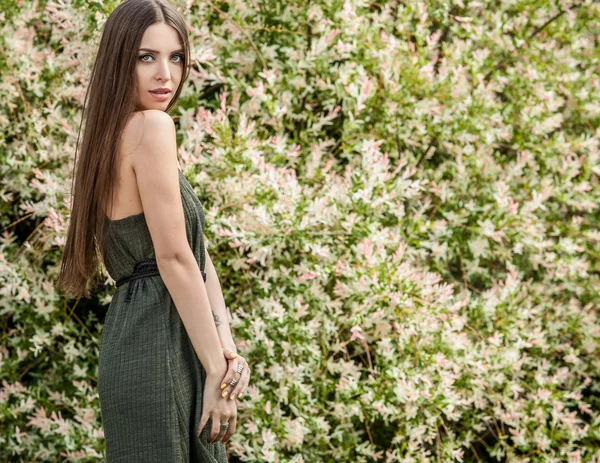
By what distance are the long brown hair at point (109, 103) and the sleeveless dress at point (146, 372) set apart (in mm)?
74

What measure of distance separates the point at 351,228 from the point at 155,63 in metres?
1.45

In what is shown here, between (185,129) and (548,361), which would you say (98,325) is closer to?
(185,129)

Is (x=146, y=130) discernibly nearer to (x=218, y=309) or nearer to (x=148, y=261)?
(x=148, y=261)

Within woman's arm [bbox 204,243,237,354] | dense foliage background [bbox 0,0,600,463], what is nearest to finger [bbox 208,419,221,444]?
woman's arm [bbox 204,243,237,354]

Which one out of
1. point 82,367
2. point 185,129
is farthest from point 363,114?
point 82,367

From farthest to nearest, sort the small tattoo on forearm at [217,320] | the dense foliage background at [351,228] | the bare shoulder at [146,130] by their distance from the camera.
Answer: the dense foliage background at [351,228] → the small tattoo on forearm at [217,320] → the bare shoulder at [146,130]

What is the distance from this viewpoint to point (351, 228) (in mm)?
3137

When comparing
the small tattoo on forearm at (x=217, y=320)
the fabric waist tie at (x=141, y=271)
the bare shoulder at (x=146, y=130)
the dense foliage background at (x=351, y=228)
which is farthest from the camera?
the dense foliage background at (x=351, y=228)

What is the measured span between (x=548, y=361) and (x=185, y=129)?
6.56 ft

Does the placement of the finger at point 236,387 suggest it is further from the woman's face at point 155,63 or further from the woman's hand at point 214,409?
the woman's face at point 155,63

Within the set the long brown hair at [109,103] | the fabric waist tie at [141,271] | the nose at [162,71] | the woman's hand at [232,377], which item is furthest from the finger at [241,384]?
the nose at [162,71]

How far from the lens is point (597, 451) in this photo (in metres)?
3.57

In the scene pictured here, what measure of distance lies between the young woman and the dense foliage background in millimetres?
1151

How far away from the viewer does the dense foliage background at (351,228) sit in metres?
3.11
